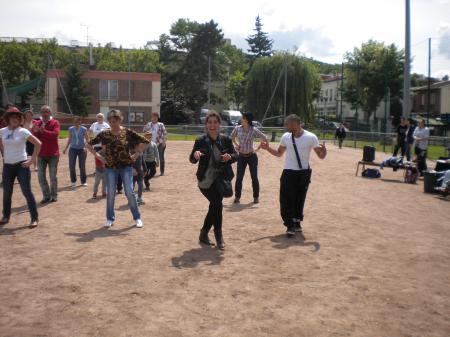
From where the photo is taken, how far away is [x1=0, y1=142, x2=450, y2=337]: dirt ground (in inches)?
170

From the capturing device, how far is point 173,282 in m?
5.34

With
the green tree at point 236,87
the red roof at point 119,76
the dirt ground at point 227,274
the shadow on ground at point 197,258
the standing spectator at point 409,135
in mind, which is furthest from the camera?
the green tree at point 236,87

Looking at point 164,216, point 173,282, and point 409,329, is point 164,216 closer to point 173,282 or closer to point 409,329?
point 173,282

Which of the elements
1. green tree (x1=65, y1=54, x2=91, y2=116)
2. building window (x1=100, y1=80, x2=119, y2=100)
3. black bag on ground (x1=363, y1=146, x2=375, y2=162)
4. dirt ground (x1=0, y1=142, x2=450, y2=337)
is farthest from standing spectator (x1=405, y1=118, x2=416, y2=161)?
building window (x1=100, y1=80, x2=119, y2=100)

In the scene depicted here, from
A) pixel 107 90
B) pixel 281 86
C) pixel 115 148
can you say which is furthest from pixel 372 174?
pixel 107 90

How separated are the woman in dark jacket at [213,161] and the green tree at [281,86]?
46.7 metres

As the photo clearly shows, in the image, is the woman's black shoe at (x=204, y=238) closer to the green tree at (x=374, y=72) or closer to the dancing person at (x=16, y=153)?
the dancing person at (x=16, y=153)

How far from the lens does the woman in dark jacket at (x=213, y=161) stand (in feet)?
22.1

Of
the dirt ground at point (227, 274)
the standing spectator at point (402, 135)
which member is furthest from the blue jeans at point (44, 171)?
the standing spectator at point (402, 135)

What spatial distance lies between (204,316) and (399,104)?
69.0 m

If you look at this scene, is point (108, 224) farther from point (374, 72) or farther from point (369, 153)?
point (374, 72)

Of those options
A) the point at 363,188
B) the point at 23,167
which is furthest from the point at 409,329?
the point at 363,188

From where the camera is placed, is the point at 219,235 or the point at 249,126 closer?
the point at 219,235

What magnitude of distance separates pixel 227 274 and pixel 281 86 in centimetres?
4945
